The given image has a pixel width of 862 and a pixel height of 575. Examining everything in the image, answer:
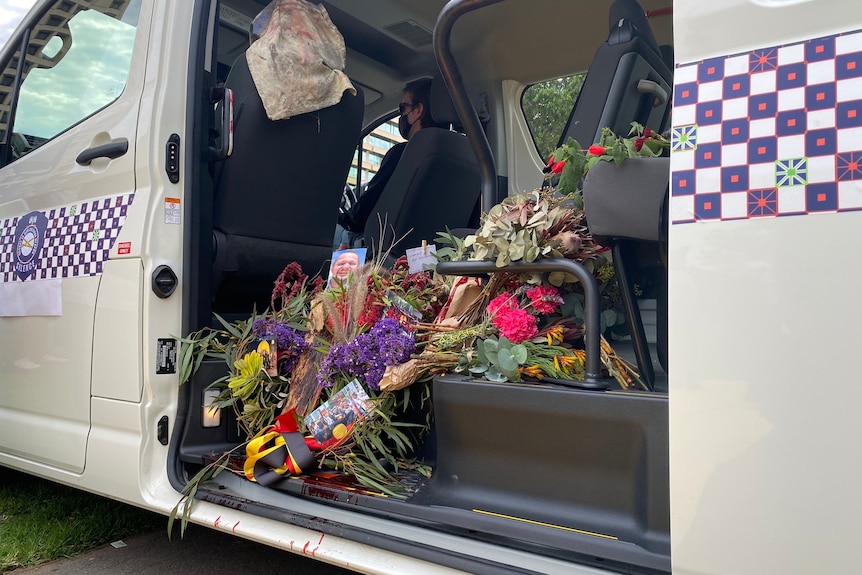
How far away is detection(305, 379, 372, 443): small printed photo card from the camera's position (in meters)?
1.93

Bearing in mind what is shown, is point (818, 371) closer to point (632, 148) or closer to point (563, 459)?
point (563, 459)

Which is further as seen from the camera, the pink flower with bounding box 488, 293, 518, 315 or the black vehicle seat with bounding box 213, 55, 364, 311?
the black vehicle seat with bounding box 213, 55, 364, 311

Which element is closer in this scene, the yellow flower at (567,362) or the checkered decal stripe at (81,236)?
the yellow flower at (567,362)

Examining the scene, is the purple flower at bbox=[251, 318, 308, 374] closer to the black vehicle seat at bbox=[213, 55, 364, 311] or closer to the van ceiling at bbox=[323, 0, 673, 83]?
the black vehicle seat at bbox=[213, 55, 364, 311]

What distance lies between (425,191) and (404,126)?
0.85 metres

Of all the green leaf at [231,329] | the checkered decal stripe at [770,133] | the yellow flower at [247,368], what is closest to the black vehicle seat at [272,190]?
the green leaf at [231,329]

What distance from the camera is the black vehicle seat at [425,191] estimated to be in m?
3.29

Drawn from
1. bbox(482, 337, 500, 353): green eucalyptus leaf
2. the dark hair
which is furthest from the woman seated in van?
bbox(482, 337, 500, 353): green eucalyptus leaf

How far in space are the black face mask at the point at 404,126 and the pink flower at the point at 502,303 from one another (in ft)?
7.67

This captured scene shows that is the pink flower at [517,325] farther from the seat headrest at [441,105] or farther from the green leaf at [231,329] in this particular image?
the seat headrest at [441,105]

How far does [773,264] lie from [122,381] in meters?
1.92

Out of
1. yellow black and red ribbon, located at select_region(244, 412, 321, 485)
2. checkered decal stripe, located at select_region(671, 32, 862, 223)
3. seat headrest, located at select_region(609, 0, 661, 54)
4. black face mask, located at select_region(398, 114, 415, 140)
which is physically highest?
black face mask, located at select_region(398, 114, 415, 140)

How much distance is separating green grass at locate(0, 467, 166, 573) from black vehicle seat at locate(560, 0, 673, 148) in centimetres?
246

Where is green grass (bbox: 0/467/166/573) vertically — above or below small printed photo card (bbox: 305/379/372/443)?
below
